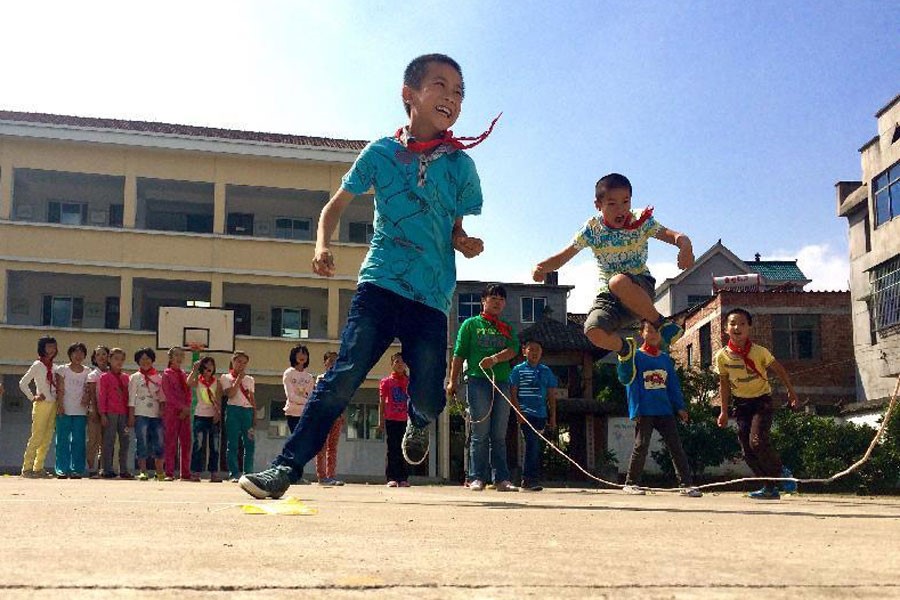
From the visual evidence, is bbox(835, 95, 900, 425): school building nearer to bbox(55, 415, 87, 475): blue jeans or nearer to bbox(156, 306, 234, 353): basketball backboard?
bbox(156, 306, 234, 353): basketball backboard

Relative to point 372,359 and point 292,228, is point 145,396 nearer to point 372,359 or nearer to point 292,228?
point 372,359

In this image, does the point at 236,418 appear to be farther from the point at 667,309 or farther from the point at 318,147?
the point at 667,309

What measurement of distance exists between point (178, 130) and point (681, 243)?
2675 cm

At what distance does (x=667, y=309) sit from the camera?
5112cm

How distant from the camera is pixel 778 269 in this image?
54562 mm

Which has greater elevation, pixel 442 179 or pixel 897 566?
pixel 442 179

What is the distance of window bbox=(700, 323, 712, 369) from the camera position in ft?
126

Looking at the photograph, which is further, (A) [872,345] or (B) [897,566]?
(A) [872,345]

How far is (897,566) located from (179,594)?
1491 mm

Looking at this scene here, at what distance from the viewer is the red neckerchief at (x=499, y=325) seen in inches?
329

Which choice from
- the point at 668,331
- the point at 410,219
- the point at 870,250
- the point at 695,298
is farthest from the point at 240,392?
the point at 695,298

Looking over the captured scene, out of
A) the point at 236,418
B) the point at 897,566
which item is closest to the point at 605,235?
the point at 897,566

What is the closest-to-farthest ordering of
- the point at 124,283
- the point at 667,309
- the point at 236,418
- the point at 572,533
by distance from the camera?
the point at 572,533
the point at 236,418
the point at 124,283
the point at 667,309

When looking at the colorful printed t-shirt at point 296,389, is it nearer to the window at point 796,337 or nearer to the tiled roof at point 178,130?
→ the tiled roof at point 178,130
